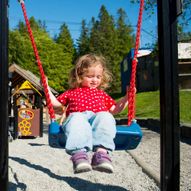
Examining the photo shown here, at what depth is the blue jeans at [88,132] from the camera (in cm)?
301

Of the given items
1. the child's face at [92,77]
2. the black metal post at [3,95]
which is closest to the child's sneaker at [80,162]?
the black metal post at [3,95]

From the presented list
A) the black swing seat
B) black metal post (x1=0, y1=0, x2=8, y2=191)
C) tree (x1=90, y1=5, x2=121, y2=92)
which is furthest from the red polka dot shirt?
tree (x1=90, y1=5, x2=121, y2=92)

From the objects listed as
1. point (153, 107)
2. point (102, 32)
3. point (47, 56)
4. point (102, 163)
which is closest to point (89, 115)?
point (102, 163)

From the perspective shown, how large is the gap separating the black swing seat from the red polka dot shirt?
0.35 m

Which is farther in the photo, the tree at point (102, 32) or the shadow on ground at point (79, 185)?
the tree at point (102, 32)

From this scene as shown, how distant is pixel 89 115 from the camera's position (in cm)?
336

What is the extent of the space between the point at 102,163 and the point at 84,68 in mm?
993

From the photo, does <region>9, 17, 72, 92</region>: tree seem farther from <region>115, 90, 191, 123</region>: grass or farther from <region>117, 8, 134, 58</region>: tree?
<region>117, 8, 134, 58</region>: tree

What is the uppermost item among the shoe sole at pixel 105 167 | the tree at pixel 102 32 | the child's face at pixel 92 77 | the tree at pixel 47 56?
the tree at pixel 102 32

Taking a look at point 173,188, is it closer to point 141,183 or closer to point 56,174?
point 141,183

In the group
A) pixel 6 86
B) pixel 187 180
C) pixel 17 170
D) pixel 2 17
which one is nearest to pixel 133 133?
pixel 6 86

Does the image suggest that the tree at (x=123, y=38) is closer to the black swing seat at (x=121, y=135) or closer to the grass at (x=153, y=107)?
the grass at (x=153, y=107)

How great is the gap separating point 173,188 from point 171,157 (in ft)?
0.69

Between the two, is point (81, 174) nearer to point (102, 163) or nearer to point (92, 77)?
point (92, 77)
